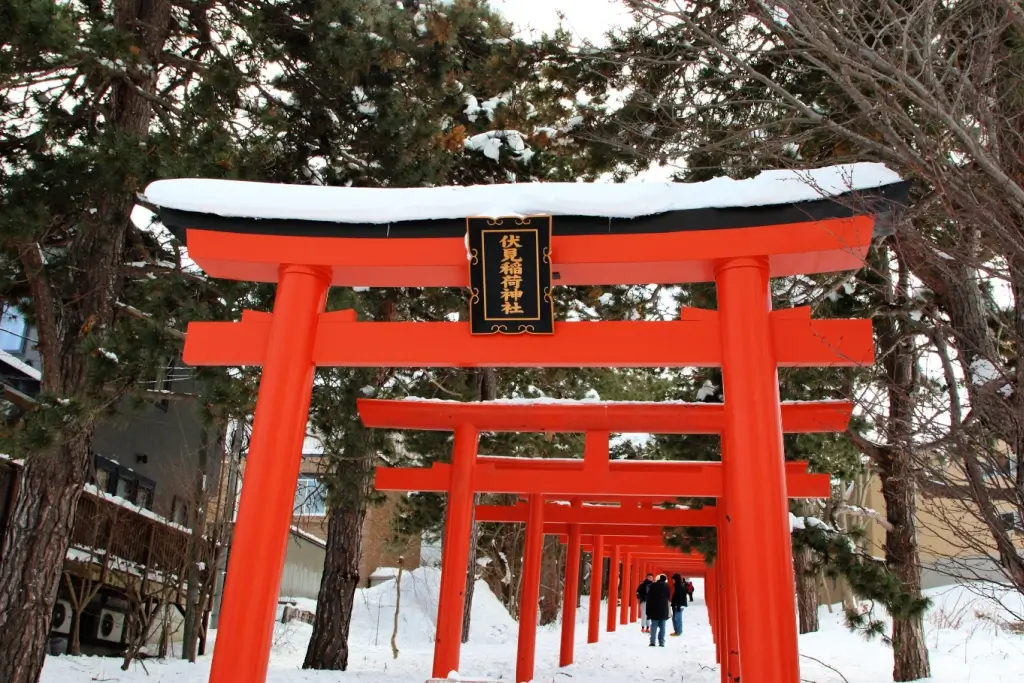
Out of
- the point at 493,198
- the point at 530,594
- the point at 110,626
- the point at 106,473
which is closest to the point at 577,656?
the point at 530,594

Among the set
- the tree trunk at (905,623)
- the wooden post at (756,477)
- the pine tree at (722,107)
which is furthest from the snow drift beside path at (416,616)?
the wooden post at (756,477)

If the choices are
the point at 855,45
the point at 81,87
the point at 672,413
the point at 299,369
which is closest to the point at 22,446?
the point at 299,369

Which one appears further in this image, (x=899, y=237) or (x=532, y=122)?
(x=532, y=122)

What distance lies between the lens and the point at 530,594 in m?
11.6

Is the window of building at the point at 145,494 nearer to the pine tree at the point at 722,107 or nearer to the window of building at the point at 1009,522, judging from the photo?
the pine tree at the point at 722,107

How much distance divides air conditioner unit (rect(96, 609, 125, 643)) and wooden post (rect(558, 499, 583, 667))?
26.0 feet

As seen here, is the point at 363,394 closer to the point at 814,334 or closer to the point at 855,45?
the point at 814,334

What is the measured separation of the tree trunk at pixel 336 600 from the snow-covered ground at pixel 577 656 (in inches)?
12.6

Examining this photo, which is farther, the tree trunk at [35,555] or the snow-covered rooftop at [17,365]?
the snow-covered rooftop at [17,365]

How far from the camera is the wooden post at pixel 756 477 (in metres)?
4.93

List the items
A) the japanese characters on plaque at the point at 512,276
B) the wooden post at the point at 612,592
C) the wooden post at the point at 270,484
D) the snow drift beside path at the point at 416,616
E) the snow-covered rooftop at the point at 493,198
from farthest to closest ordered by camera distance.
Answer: the wooden post at the point at 612,592
the snow drift beside path at the point at 416,616
the japanese characters on plaque at the point at 512,276
the snow-covered rooftop at the point at 493,198
the wooden post at the point at 270,484

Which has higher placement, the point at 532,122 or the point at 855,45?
the point at 532,122

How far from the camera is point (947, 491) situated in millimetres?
4504

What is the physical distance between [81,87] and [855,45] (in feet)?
27.9
